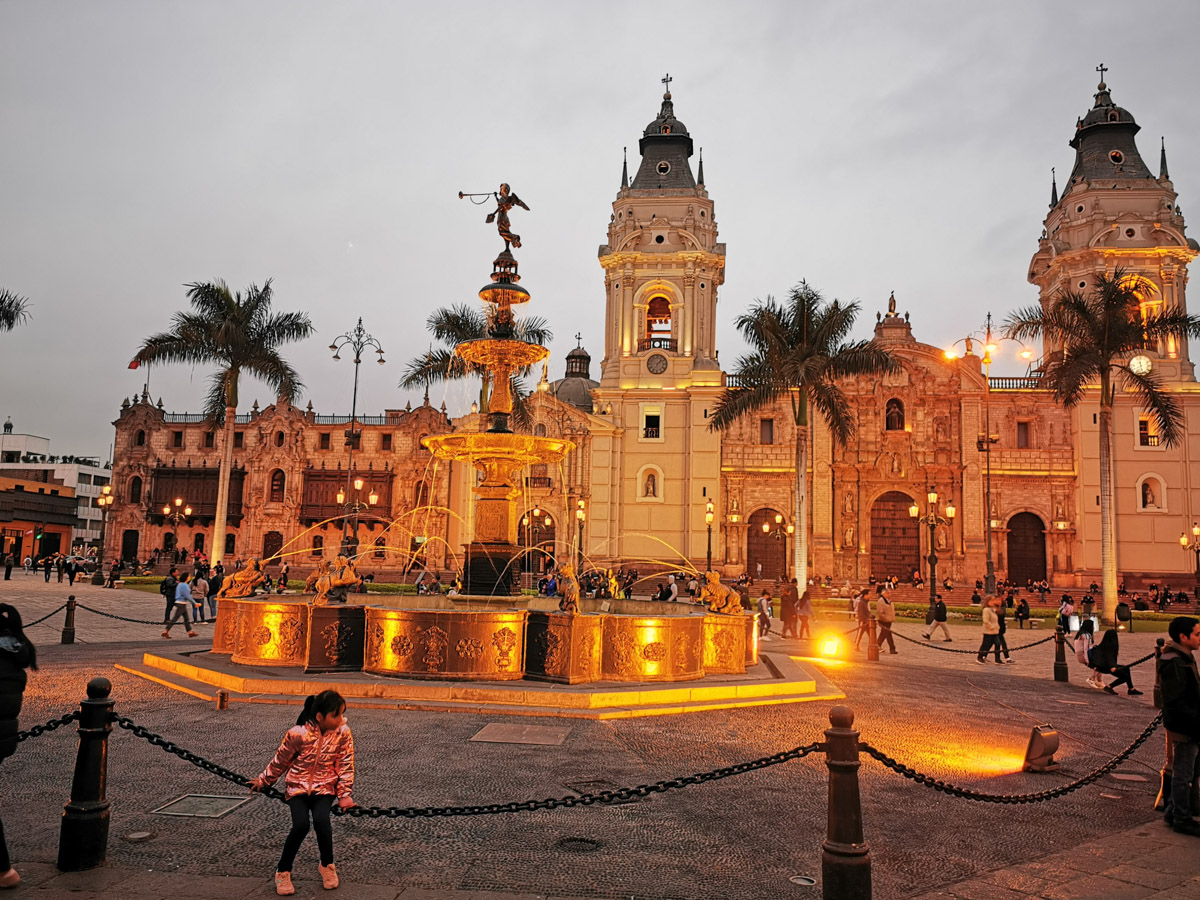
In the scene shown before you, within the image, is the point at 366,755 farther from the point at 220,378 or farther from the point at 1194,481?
the point at 1194,481

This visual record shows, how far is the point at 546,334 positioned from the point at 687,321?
13532mm

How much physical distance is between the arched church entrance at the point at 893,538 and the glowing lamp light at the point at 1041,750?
35.1 metres

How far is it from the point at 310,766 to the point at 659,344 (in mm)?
40677

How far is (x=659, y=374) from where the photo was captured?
4347 cm

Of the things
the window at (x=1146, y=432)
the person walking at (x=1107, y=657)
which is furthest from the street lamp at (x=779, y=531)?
the person walking at (x=1107, y=657)

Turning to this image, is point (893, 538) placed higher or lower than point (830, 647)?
higher

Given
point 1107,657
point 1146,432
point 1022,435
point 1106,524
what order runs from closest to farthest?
point 1107,657 → point 1106,524 → point 1146,432 → point 1022,435

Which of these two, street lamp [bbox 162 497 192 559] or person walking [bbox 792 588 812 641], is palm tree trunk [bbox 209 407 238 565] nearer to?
person walking [bbox 792 588 812 641]

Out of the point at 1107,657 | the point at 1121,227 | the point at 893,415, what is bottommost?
the point at 1107,657

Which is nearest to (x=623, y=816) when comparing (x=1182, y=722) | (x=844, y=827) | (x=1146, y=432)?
(x=844, y=827)

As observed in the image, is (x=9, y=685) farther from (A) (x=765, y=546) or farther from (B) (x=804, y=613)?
(A) (x=765, y=546)

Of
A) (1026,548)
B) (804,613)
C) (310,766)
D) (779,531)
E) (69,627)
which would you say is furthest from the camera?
(779,531)

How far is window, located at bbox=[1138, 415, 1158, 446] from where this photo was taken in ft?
135

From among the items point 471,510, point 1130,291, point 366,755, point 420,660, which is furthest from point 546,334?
point 366,755
